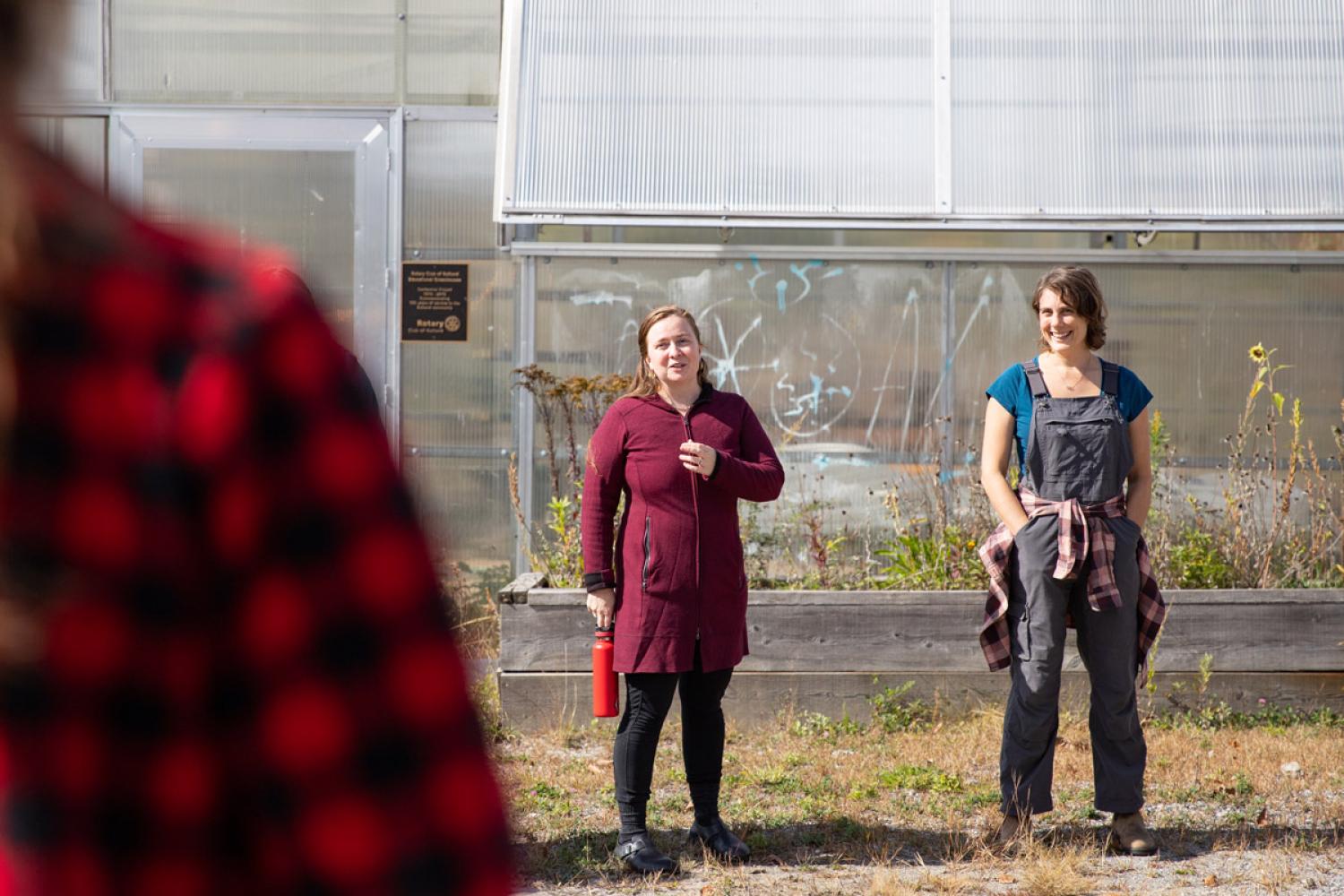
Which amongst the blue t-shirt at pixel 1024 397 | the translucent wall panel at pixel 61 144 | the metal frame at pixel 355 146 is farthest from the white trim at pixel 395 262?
the translucent wall panel at pixel 61 144

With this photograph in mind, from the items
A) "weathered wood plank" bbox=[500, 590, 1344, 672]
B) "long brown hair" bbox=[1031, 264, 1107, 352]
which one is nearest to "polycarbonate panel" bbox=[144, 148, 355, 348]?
"weathered wood plank" bbox=[500, 590, 1344, 672]

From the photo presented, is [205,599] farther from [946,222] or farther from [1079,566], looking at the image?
[946,222]

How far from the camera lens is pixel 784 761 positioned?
6555 mm

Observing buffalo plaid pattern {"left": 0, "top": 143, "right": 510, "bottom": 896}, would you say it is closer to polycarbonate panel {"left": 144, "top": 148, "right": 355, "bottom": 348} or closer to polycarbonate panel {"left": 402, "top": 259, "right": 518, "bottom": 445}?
polycarbonate panel {"left": 402, "top": 259, "right": 518, "bottom": 445}

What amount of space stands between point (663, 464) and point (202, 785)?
4.56m

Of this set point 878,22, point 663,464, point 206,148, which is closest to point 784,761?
point 663,464

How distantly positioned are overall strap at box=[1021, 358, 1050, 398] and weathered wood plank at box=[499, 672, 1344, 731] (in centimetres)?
202

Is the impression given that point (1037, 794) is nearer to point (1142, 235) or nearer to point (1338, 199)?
point (1142, 235)

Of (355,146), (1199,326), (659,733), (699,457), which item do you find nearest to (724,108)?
(355,146)

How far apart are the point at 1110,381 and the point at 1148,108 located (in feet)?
13.8

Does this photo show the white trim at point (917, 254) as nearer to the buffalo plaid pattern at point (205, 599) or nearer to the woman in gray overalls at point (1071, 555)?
the woman in gray overalls at point (1071, 555)

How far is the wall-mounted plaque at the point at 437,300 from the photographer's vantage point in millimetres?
9539

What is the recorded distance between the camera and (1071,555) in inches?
209

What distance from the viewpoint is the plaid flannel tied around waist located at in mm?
5309
